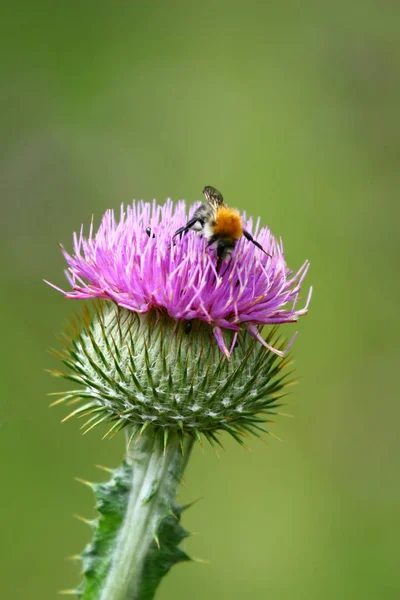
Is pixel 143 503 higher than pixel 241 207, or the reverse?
pixel 241 207

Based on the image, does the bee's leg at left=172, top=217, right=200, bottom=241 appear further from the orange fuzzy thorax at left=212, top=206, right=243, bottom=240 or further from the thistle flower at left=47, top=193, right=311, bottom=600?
the orange fuzzy thorax at left=212, top=206, right=243, bottom=240

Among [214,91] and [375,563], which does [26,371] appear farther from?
[214,91]

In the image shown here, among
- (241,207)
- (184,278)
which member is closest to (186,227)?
(184,278)

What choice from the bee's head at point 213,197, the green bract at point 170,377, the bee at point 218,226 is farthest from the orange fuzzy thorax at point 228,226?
the green bract at point 170,377

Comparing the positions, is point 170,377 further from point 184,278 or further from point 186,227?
point 186,227

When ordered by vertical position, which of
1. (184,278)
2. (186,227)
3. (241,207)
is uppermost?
(241,207)

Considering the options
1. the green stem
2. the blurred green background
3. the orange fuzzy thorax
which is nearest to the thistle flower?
the green stem

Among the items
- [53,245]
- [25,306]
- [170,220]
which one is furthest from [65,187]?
[170,220]

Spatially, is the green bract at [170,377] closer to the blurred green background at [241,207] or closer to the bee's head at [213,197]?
the bee's head at [213,197]
